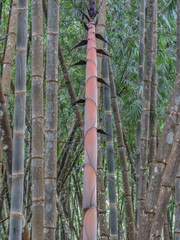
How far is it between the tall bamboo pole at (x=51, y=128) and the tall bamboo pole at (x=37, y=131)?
0.05 meters

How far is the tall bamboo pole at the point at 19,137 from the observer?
1.75 m

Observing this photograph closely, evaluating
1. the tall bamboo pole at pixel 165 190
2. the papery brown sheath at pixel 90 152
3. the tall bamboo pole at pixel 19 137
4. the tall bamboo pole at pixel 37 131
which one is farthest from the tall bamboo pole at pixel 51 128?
the papery brown sheath at pixel 90 152

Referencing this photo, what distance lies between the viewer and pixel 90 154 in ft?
3.62

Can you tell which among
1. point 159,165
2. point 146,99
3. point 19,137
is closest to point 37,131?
point 19,137

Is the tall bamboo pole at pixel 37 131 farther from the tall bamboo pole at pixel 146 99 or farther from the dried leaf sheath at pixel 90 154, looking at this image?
the dried leaf sheath at pixel 90 154

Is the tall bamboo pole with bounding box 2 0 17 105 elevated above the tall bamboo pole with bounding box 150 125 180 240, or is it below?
Result: above

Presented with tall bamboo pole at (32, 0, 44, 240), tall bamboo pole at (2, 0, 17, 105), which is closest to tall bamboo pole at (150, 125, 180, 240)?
tall bamboo pole at (32, 0, 44, 240)

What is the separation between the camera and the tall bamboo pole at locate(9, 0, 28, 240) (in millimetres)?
1752

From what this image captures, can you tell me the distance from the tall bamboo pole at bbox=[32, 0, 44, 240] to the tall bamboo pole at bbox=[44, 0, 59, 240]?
50 millimetres

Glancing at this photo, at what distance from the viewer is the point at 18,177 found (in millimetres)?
1804

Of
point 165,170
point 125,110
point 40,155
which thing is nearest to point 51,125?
point 40,155

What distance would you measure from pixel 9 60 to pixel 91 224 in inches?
72.7

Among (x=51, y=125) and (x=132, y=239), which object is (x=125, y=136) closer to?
(x=132, y=239)

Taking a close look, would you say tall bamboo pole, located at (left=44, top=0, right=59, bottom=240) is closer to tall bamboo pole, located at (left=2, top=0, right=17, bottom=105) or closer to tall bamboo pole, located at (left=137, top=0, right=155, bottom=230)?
tall bamboo pole, located at (left=2, top=0, right=17, bottom=105)
